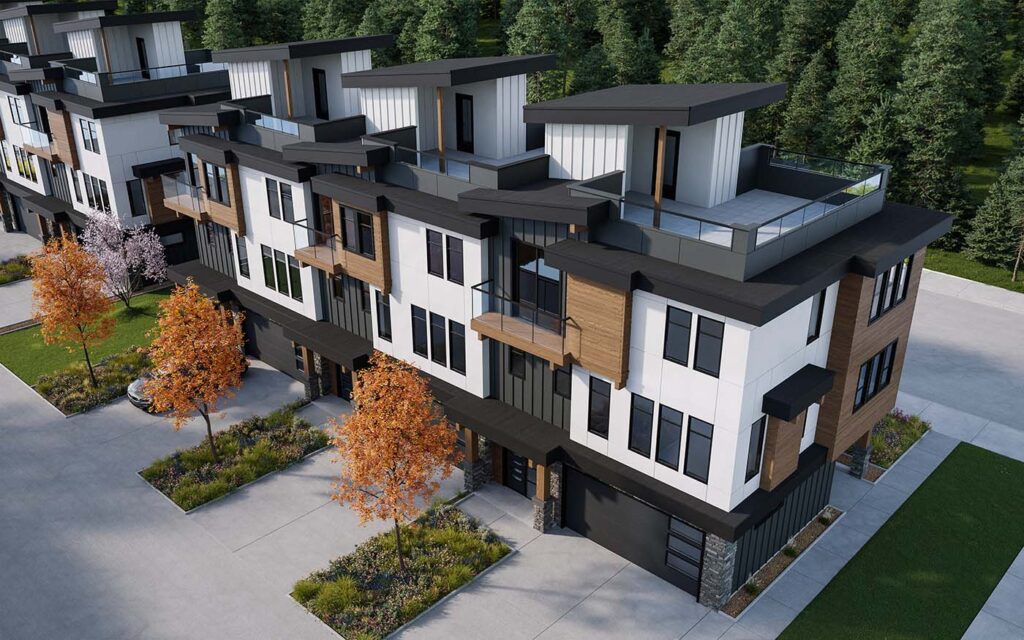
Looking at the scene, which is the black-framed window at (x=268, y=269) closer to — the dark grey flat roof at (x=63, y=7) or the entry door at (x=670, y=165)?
the entry door at (x=670, y=165)

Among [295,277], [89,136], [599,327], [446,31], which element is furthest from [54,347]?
[446,31]

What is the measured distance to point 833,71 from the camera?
55.8m

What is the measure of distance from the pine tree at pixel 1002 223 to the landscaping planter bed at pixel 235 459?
35084 mm

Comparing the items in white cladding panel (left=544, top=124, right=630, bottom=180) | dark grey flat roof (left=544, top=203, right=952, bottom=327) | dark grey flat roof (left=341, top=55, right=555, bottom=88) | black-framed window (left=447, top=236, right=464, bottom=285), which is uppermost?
dark grey flat roof (left=341, top=55, right=555, bottom=88)

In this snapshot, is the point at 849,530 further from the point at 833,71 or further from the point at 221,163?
the point at 833,71

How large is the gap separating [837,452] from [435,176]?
13685 millimetres

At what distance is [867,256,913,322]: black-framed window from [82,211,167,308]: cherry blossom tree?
97.3 ft

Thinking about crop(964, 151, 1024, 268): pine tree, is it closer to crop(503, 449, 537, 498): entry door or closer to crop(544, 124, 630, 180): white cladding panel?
crop(544, 124, 630, 180): white cladding panel

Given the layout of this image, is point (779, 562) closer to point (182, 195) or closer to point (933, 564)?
point (933, 564)

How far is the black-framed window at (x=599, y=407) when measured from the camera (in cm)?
2070

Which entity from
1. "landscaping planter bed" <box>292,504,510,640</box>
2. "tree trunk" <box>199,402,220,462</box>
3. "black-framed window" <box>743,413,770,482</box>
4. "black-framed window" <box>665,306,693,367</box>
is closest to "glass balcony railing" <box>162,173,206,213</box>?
"tree trunk" <box>199,402,220,462</box>

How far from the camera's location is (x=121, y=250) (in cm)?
3628

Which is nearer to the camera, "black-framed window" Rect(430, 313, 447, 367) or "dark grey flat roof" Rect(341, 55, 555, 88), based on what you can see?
"dark grey flat roof" Rect(341, 55, 555, 88)

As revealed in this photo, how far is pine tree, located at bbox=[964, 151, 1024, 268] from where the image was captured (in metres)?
40.0
